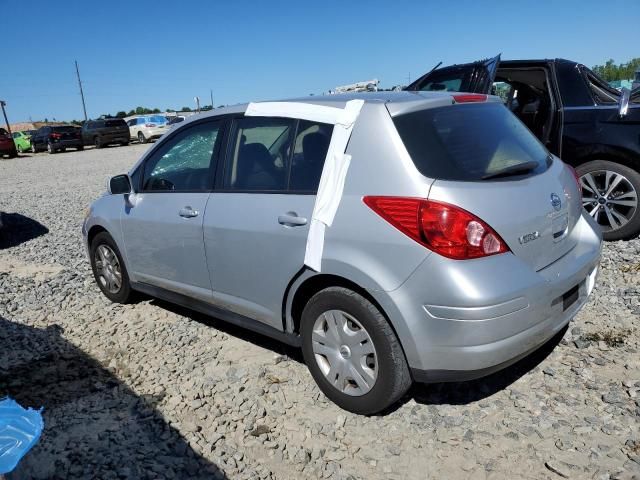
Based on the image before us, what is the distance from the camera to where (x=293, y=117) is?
313 cm

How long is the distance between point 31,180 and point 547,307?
17769 millimetres

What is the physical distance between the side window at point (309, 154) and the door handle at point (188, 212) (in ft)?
2.89

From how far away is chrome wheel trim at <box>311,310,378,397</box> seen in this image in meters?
2.77

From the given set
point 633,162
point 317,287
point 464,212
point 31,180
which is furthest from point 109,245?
point 31,180

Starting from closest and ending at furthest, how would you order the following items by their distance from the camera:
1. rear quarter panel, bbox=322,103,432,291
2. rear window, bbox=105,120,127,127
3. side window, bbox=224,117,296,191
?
rear quarter panel, bbox=322,103,432,291 → side window, bbox=224,117,296,191 → rear window, bbox=105,120,127,127

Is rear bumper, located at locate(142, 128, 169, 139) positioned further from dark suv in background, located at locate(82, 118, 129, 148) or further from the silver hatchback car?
the silver hatchback car

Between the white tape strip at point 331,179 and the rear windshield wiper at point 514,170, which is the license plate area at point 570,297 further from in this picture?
the white tape strip at point 331,179

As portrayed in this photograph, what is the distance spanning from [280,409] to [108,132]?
1159 inches

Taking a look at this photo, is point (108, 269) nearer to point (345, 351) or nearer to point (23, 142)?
point (345, 351)

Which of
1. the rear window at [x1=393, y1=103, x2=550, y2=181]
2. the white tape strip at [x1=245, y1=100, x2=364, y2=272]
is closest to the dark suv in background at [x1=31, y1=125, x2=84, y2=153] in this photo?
the white tape strip at [x1=245, y1=100, x2=364, y2=272]

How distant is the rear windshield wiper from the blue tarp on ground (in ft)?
8.04

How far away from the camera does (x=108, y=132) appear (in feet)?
95.7

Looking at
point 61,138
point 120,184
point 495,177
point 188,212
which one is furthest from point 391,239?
point 61,138

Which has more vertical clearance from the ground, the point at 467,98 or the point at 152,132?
the point at 467,98
